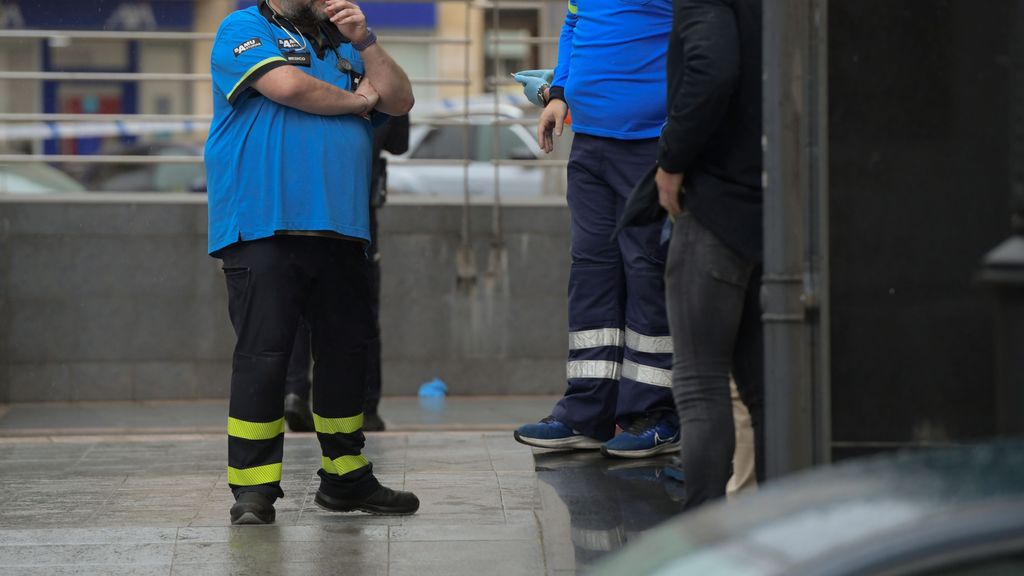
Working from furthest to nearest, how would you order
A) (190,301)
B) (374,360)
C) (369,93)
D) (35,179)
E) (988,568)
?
1. (35,179)
2. (190,301)
3. (374,360)
4. (369,93)
5. (988,568)

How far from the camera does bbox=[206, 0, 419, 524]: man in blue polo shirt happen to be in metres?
5.37

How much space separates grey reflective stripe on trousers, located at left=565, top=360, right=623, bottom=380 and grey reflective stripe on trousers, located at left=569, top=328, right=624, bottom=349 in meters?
0.06

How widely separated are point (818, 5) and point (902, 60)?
250mm

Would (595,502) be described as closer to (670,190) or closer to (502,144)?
(670,190)

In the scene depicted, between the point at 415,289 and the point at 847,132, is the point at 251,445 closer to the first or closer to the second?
the point at 847,132

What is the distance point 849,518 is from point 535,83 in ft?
15.1

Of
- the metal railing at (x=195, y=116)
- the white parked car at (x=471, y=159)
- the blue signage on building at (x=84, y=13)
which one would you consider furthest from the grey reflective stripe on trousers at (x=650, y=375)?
the blue signage on building at (x=84, y=13)

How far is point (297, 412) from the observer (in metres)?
8.27

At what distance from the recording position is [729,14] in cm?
430

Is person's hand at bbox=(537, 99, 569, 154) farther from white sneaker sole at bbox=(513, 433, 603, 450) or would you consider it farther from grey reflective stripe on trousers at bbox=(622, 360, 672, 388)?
white sneaker sole at bbox=(513, 433, 603, 450)

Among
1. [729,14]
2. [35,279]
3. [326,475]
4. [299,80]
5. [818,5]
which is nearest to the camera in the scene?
[818,5]

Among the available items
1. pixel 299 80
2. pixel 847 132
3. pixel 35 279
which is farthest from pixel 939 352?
pixel 35 279

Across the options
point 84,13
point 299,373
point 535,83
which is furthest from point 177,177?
point 535,83

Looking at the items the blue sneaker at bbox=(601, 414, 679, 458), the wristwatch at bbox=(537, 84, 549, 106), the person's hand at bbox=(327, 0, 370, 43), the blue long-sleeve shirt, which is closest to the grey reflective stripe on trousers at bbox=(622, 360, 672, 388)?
the blue sneaker at bbox=(601, 414, 679, 458)
